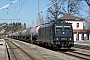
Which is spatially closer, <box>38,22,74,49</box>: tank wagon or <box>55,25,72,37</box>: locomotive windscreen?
<box>38,22,74,49</box>: tank wagon

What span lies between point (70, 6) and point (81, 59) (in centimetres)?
4516

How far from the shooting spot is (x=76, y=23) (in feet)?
257

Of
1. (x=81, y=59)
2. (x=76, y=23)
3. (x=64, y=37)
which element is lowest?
(x=81, y=59)

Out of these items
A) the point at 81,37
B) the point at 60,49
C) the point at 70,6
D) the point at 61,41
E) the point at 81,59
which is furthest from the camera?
the point at 81,37

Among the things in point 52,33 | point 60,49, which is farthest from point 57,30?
point 60,49

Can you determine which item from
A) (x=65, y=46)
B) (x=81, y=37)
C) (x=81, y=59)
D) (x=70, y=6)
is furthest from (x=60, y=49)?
(x=81, y=37)

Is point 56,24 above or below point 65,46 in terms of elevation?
above

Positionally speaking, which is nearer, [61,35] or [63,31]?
[61,35]

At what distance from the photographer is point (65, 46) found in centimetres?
2881

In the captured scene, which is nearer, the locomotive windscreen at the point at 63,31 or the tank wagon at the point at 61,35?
the tank wagon at the point at 61,35

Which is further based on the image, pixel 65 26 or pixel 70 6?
pixel 70 6

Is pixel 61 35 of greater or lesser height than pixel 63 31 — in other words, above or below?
below

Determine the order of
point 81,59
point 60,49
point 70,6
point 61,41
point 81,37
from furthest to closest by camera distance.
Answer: point 81,37 < point 70,6 < point 60,49 < point 61,41 < point 81,59

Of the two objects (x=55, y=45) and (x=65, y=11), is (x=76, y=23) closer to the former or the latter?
(x=65, y=11)
